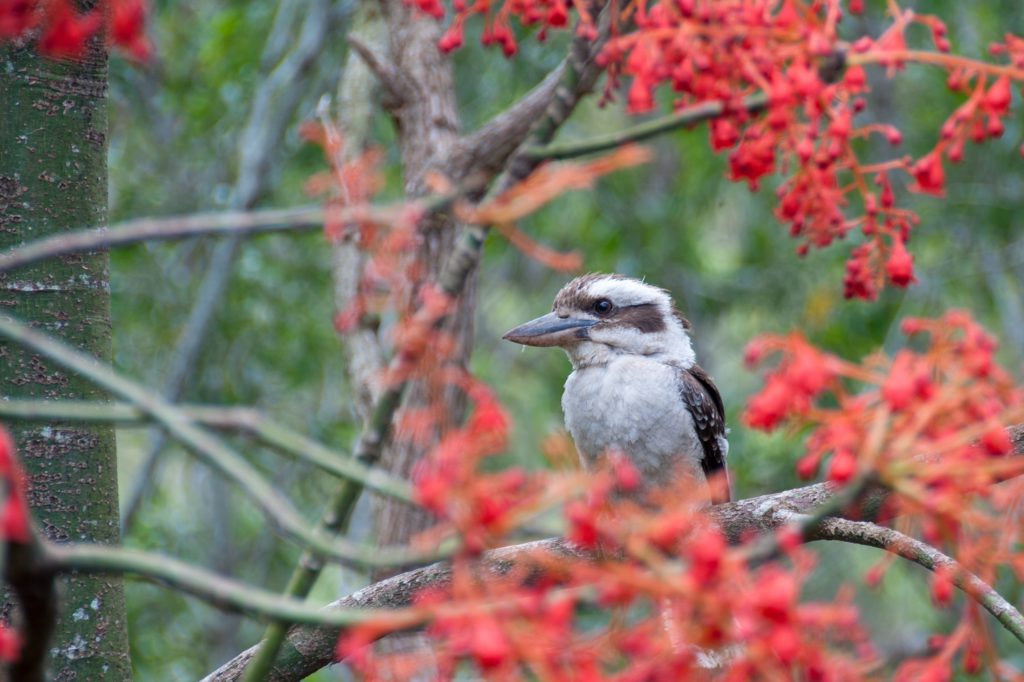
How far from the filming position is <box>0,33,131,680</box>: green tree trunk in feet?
9.42

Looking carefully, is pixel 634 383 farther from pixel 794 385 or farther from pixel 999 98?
pixel 794 385

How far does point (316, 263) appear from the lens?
780cm

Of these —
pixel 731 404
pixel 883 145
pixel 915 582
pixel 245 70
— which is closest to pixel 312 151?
pixel 245 70

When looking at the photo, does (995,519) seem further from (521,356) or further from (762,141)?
(521,356)

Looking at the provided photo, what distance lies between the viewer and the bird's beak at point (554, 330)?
4.66m

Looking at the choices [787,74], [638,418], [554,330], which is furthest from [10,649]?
[554,330]

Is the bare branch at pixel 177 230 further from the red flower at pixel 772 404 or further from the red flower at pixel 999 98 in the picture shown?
the red flower at pixel 999 98

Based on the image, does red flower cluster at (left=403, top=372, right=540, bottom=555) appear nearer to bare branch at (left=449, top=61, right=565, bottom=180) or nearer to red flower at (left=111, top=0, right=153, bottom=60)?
red flower at (left=111, top=0, right=153, bottom=60)

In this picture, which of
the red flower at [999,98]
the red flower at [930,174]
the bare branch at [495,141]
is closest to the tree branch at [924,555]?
the red flower at [930,174]

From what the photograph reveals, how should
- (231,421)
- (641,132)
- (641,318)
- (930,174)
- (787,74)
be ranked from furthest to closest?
(641,318) → (930,174) → (787,74) → (641,132) → (231,421)

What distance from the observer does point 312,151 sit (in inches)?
285

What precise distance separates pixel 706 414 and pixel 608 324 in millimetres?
518

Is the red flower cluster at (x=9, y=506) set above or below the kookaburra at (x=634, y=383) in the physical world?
below

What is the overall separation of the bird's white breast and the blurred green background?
2201 mm
